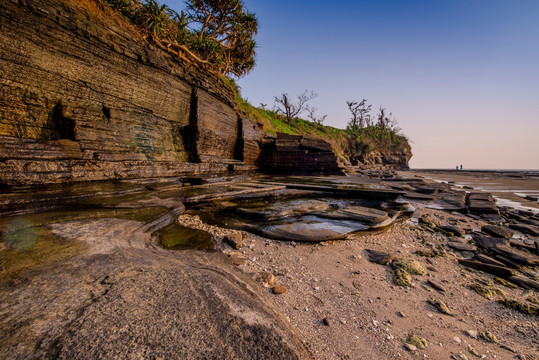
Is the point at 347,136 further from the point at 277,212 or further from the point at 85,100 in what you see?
the point at 85,100

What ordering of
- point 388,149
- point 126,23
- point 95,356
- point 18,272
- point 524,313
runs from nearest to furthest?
1. point 95,356
2. point 18,272
3. point 524,313
4. point 126,23
5. point 388,149

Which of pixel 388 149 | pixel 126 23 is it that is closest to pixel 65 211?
pixel 126 23

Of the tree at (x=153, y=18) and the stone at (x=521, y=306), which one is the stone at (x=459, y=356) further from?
the tree at (x=153, y=18)

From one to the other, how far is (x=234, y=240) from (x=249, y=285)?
3.69 ft

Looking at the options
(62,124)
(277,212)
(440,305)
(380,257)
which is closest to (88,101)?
(62,124)

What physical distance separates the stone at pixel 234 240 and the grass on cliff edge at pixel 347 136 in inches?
617

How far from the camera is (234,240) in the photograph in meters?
2.86

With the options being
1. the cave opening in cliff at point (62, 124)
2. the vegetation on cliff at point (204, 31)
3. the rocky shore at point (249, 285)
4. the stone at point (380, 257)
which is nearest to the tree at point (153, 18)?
the vegetation on cliff at point (204, 31)

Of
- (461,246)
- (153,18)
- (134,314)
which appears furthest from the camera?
(153,18)

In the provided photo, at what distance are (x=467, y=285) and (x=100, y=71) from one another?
881 cm

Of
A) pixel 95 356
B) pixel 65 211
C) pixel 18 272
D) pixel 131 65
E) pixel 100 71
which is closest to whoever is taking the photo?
pixel 95 356

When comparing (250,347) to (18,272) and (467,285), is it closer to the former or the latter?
(18,272)

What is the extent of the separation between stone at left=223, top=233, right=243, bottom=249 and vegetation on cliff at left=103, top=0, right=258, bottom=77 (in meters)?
8.72

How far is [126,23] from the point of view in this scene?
7.40 meters
